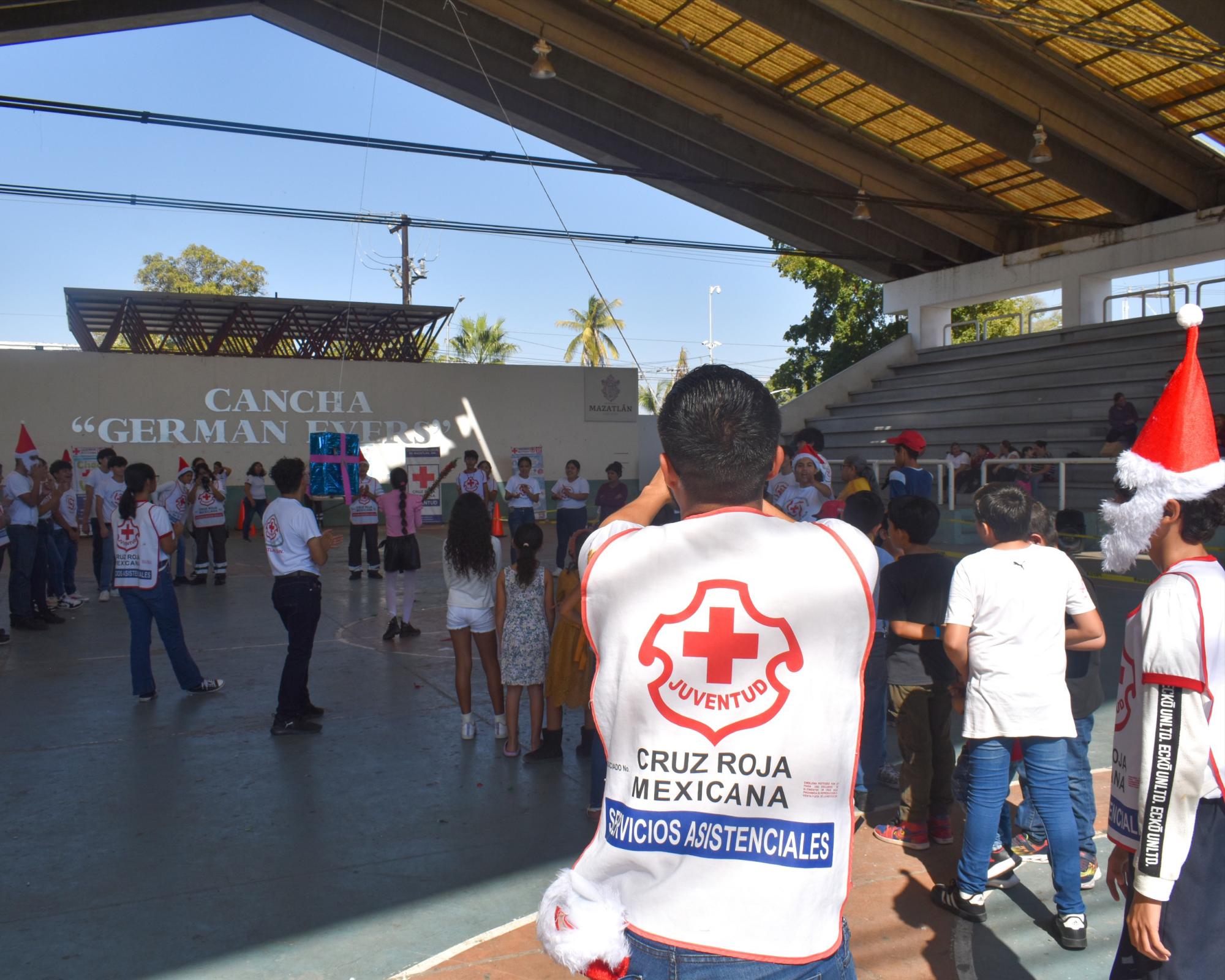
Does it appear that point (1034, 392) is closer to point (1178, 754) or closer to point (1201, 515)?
point (1201, 515)

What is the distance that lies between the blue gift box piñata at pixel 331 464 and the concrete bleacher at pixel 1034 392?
11544 mm

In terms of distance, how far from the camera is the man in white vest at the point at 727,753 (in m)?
1.44

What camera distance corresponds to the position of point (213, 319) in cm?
2173

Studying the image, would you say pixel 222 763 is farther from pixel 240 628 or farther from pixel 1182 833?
pixel 1182 833

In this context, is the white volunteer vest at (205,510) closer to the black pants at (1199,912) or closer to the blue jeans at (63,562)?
the blue jeans at (63,562)

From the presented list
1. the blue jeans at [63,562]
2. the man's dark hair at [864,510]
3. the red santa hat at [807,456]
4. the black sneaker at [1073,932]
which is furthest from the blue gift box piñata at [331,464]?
the black sneaker at [1073,932]

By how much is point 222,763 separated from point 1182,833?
16.1 feet

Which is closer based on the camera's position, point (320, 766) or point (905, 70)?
point (320, 766)

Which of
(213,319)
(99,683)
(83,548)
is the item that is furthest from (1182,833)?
(213,319)

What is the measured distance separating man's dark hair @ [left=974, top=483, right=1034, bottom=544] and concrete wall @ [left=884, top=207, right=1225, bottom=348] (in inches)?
832

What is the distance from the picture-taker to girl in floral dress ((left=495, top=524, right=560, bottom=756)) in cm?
532

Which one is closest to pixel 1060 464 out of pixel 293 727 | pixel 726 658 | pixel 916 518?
pixel 916 518

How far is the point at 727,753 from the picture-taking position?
4.73ft

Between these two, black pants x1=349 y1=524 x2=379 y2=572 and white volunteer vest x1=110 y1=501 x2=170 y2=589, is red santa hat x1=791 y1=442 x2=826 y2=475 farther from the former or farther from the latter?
black pants x1=349 y1=524 x2=379 y2=572
